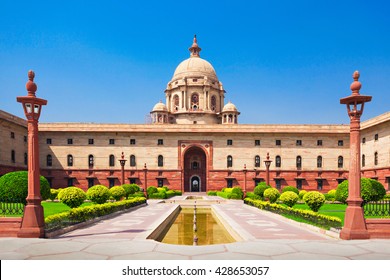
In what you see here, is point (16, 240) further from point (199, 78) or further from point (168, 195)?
point (199, 78)

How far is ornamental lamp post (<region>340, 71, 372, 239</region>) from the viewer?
28.0 feet

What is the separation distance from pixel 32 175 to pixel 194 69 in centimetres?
4430

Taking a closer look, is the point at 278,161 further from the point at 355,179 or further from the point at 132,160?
the point at 355,179

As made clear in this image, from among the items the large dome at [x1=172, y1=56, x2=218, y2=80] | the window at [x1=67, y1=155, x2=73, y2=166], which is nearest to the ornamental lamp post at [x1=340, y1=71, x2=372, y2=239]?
the window at [x1=67, y1=155, x2=73, y2=166]

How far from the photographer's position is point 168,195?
30016mm

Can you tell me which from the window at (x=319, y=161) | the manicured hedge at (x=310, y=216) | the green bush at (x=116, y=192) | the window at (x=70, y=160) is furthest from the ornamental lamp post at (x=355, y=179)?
the window at (x=70, y=160)

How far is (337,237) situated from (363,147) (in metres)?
31.8

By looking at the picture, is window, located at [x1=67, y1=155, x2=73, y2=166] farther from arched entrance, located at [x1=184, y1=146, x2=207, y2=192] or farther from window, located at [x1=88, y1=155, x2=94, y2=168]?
arched entrance, located at [x1=184, y1=146, x2=207, y2=192]

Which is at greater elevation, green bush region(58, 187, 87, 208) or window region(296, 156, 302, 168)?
window region(296, 156, 302, 168)

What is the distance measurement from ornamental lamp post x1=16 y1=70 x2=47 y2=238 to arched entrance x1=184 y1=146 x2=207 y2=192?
3217cm

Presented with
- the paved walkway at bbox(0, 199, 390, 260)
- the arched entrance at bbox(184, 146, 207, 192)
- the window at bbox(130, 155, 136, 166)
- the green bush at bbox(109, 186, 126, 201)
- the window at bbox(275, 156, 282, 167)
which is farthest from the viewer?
the arched entrance at bbox(184, 146, 207, 192)

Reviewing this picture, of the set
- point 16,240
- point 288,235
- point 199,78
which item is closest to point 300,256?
point 288,235

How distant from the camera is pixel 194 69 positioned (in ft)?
168

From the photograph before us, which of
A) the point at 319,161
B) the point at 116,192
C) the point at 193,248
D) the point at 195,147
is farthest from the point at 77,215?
the point at 319,161
